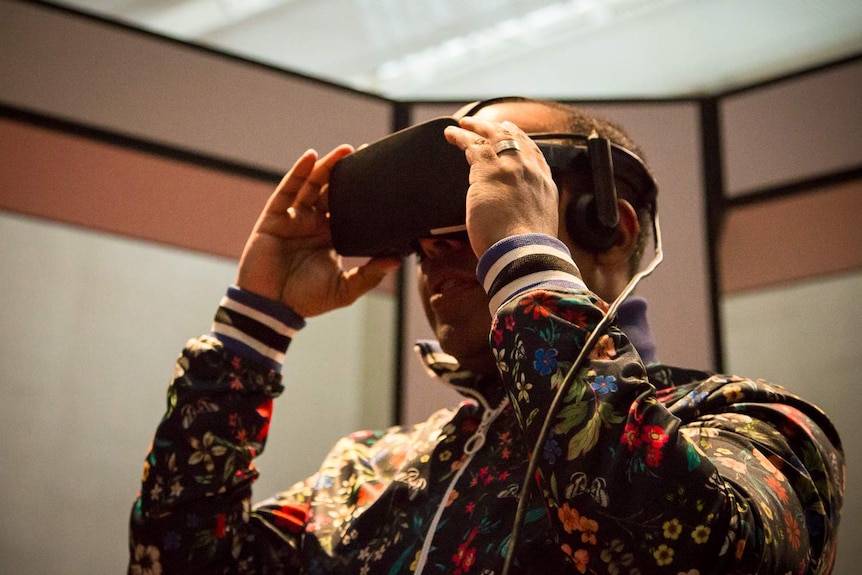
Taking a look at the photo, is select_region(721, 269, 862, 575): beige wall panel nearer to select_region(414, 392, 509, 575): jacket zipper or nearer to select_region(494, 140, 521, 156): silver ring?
select_region(414, 392, 509, 575): jacket zipper

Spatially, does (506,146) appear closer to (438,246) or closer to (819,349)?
(438,246)

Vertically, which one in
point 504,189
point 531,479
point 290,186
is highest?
point 290,186

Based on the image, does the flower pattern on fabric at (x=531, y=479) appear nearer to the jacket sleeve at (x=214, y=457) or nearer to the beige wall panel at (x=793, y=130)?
the jacket sleeve at (x=214, y=457)

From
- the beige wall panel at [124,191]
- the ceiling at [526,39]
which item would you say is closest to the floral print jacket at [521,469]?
the beige wall panel at [124,191]

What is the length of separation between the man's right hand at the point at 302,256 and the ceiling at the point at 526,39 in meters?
1.39

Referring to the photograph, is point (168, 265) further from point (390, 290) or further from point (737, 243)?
point (737, 243)

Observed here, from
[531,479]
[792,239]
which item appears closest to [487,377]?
[531,479]

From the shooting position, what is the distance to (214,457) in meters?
1.14

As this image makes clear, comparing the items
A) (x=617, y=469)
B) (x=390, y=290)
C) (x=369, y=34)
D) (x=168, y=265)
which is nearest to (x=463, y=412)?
(x=617, y=469)

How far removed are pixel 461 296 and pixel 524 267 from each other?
0.29 meters

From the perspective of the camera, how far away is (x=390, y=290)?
1832 millimetres

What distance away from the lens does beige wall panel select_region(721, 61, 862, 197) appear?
5.67ft

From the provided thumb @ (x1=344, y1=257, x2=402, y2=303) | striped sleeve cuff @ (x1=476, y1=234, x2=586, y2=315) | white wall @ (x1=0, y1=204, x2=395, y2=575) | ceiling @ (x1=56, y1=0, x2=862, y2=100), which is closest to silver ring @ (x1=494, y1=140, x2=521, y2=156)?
striped sleeve cuff @ (x1=476, y1=234, x2=586, y2=315)

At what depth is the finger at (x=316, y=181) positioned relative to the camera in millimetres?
1237
